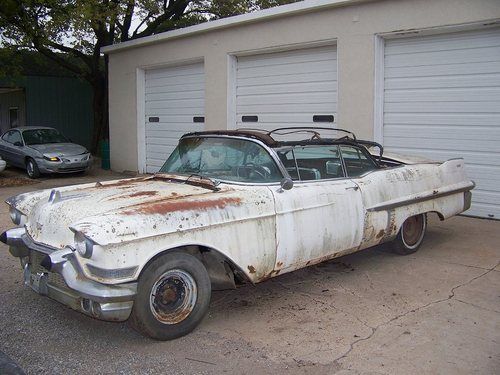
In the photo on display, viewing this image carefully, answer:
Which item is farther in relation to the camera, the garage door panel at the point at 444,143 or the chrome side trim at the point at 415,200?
the garage door panel at the point at 444,143

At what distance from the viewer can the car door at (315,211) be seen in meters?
4.59

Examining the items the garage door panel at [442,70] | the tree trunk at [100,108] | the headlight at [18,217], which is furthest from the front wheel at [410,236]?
the tree trunk at [100,108]

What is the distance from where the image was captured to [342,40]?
30.9ft

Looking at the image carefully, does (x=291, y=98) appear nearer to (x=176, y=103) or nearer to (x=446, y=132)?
(x=446, y=132)

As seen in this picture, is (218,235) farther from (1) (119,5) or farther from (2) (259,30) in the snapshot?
(1) (119,5)

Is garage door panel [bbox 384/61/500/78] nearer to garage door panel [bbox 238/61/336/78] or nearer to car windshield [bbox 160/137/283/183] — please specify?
garage door panel [bbox 238/61/336/78]

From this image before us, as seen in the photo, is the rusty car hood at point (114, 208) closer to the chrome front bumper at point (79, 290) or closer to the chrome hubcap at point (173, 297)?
the chrome front bumper at point (79, 290)

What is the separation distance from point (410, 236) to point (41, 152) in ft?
36.5

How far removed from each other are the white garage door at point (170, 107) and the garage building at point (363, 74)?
0.05 m

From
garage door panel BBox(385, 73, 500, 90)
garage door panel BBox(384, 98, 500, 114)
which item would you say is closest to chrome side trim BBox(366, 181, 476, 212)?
garage door panel BBox(384, 98, 500, 114)

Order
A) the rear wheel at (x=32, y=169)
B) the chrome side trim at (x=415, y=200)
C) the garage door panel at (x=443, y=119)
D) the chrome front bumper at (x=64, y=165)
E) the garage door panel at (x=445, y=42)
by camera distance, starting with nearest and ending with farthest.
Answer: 1. the chrome side trim at (x=415, y=200)
2. the garage door panel at (x=445, y=42)
3. the garage door panel at (x=443, y=119)
4. the chrome front bumper at (x=64, y=165)
5. the rear wheel at (x=32, y=169)

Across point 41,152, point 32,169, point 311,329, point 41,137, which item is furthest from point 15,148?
point 311,329

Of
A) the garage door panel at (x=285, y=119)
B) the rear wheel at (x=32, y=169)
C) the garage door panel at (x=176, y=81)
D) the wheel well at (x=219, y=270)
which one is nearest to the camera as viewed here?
the wheel well at (x=219, y=270)

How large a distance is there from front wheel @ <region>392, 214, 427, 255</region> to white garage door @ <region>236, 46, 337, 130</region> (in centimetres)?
397
